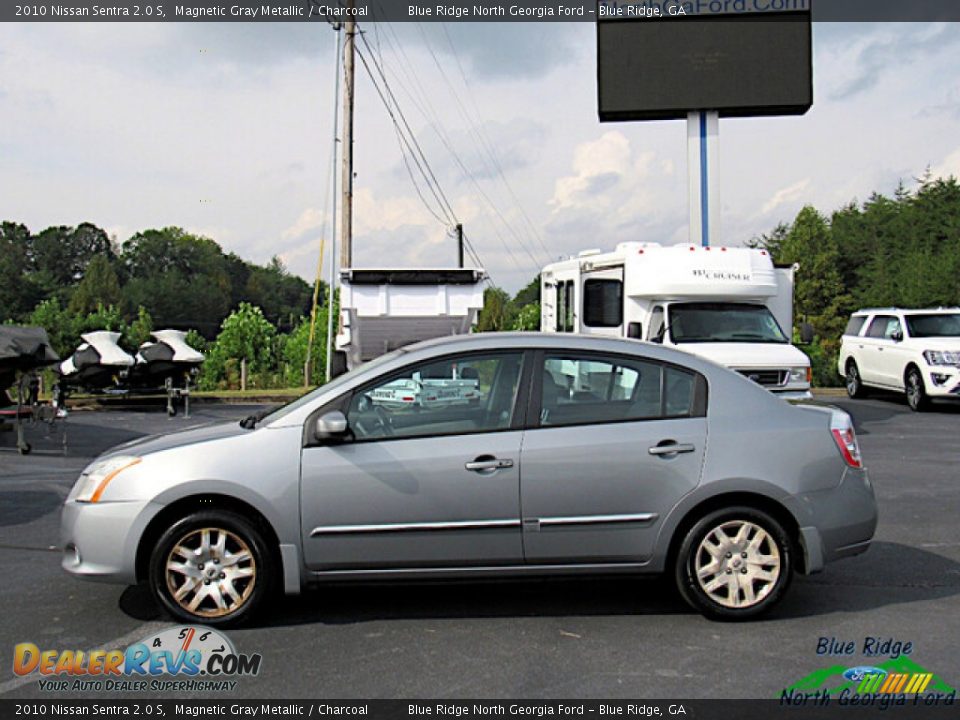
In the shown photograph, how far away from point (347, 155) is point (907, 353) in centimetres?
1463

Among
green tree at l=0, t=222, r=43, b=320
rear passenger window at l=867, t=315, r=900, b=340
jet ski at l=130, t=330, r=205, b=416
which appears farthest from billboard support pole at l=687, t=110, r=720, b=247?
green tree at l=0, t=222, r=43, b=320

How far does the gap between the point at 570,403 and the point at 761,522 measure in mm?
1236

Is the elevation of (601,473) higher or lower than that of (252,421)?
lower

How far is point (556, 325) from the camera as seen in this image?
16844 mm

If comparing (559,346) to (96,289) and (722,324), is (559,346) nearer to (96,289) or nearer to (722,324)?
(722,324)

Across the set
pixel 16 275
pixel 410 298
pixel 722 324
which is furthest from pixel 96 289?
pixel 722 324

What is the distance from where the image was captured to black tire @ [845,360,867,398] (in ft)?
69.6

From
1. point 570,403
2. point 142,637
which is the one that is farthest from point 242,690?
point 570,403

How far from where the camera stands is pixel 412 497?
17.4 ft

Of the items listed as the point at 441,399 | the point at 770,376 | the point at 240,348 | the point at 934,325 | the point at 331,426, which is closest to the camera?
the point at 331,426

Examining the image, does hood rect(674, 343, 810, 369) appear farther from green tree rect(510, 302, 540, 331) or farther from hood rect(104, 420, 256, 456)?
green tree rect(510, 302, 540, 331)

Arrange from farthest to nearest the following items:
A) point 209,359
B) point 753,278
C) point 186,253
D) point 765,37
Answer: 1. point 186,253
2. point 209,359
3. point 765,37
4. point 753,278

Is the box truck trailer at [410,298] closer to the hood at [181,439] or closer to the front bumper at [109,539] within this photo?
the hood at [181,439]

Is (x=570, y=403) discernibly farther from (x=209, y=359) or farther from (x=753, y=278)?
(x=209, y=359)
